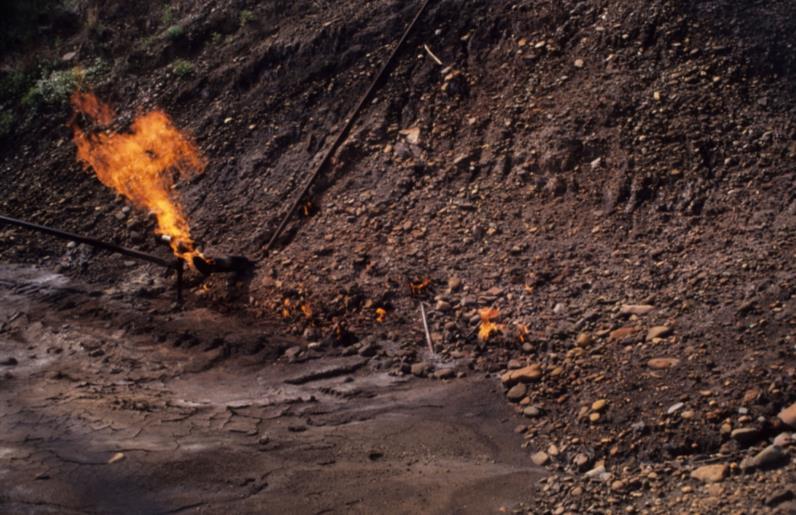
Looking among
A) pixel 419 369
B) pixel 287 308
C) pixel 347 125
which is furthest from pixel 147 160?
pixel 419 369

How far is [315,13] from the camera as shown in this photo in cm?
938

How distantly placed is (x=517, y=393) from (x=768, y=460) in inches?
68.6

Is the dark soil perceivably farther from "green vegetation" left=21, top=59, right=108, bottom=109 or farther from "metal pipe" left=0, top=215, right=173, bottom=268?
"green vegetation" left=21, top=59, right=108, bottom=109

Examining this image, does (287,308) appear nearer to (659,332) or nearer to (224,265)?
(224,265)

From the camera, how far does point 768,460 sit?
401 centimetres

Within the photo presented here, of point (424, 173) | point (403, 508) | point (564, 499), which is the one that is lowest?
point (564, 499)

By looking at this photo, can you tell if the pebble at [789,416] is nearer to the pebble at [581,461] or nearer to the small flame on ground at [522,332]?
the pebble at [581,461]

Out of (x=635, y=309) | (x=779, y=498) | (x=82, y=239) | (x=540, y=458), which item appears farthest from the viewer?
(x=82, y=239)

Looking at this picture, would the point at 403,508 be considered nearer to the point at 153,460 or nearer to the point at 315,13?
the point at 153,460

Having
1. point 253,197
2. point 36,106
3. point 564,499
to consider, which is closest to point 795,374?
point 564,499

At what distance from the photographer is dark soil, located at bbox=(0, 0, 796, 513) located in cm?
479

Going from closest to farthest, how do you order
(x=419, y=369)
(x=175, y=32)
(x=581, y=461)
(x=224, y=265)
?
(x=581, y=461)
(x=419, y=369)
(x=224, y=265)
(x=175, y=32)

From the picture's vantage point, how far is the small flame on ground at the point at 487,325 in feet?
19.5

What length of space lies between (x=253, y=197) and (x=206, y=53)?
2.81 meters
